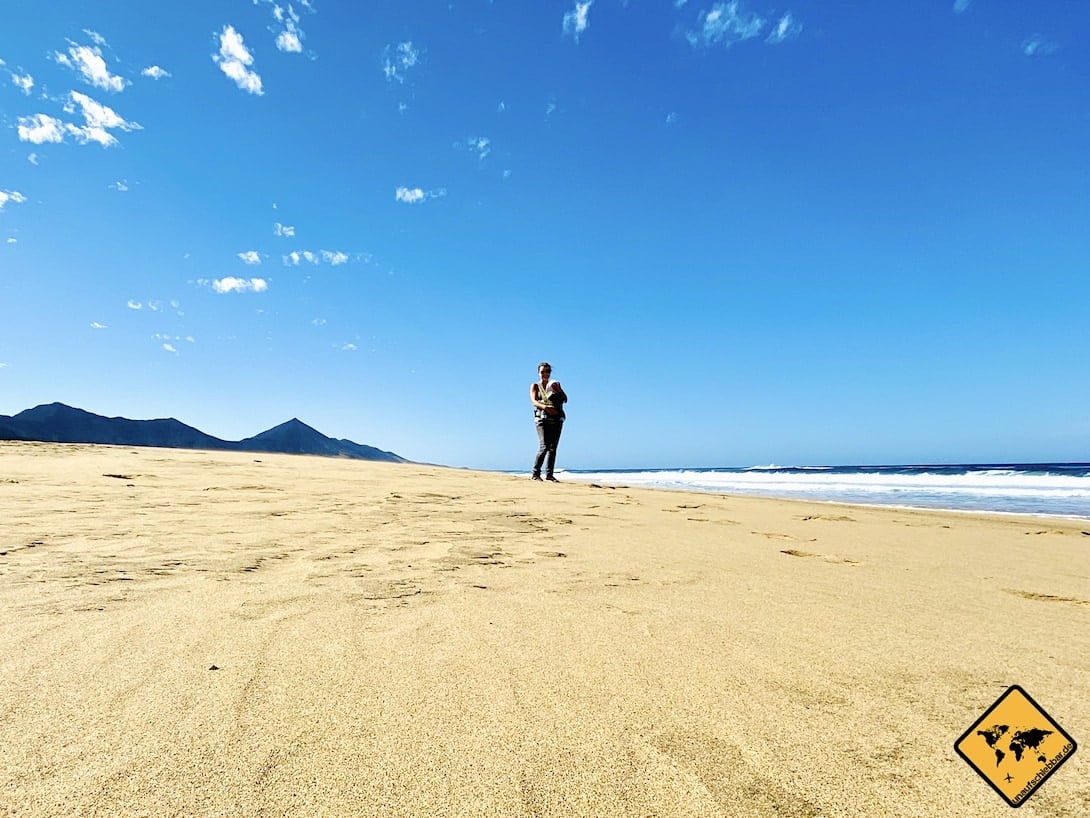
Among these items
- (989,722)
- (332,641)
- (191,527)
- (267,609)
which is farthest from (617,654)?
(191,527)

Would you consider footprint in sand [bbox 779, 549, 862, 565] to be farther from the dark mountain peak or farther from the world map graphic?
the dark mountain peak

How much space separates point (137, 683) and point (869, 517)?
6.52 m

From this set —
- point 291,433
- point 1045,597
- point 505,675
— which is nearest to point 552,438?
point 1045,597

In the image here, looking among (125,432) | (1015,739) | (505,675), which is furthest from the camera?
(125,432)

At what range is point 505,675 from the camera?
1508 mm

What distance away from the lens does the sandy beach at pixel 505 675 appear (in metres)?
1.03

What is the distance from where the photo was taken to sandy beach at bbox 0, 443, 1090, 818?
103cm
